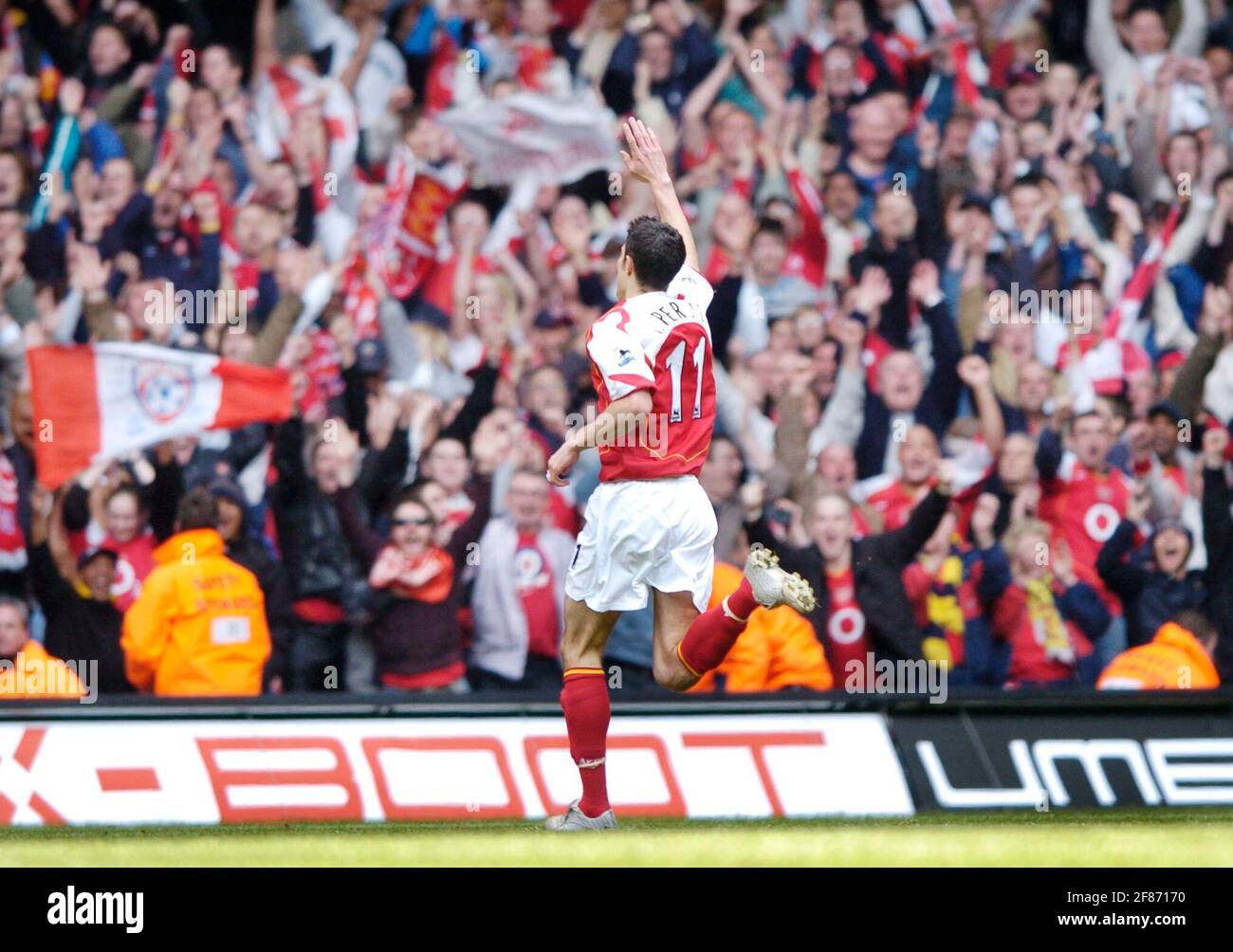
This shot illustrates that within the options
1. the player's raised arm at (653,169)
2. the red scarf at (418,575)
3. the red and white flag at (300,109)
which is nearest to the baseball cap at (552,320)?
the red and white flag at (300,109)

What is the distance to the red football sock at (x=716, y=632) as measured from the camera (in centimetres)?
681

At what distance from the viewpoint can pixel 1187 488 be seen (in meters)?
10.3

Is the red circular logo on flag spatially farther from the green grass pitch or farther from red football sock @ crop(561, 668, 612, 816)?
red football sock @ crop(561, 668, 612, 816)

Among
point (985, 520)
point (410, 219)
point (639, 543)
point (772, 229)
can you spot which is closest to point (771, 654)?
point (985, 520)

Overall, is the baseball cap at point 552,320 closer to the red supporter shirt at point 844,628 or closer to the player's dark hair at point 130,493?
the red supporter shirt at point 844,628

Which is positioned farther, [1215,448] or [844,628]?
[1215,448]

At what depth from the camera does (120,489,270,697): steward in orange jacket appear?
892 centimetres

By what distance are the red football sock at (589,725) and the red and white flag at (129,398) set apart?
3.68 metres

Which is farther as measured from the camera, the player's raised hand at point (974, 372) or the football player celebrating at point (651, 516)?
the player's raised hand at point (974, 372)

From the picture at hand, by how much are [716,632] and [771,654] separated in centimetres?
216

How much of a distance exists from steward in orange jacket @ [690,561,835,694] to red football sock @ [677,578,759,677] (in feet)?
6.38

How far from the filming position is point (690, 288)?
717cm

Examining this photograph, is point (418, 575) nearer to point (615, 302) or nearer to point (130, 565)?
point (130, 565)

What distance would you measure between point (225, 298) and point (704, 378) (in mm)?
4282
